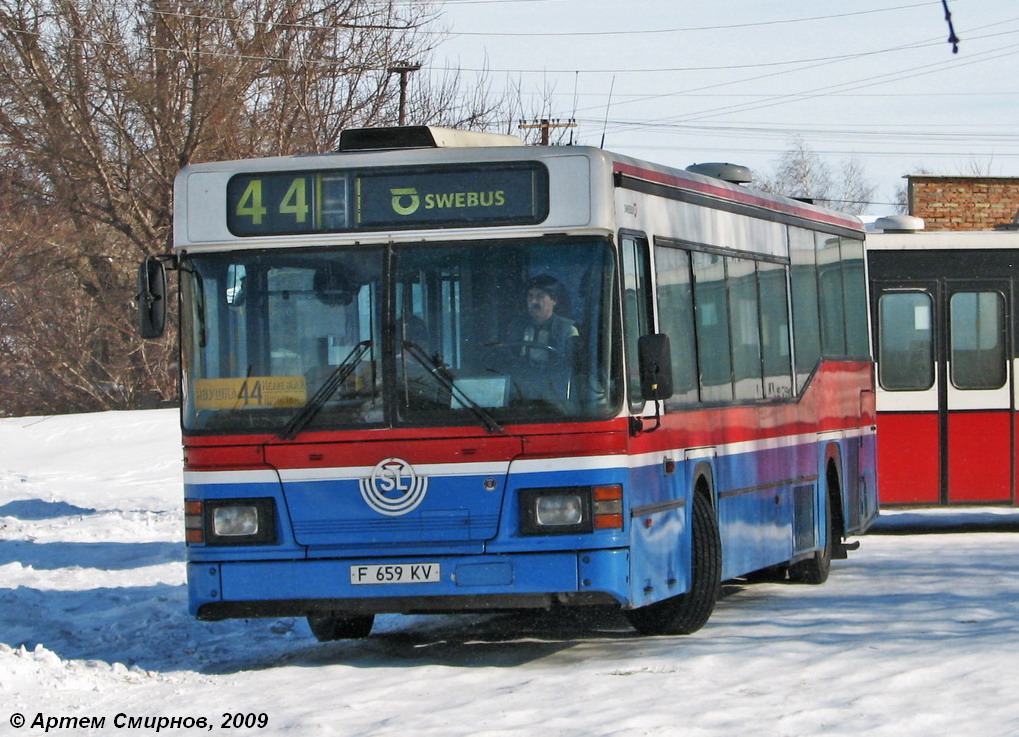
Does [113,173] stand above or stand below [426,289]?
above

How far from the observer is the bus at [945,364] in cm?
1856

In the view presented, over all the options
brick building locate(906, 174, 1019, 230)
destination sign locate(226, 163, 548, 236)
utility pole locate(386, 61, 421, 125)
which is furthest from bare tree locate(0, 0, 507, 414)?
destination sign locate(226, 163, 548, 236)

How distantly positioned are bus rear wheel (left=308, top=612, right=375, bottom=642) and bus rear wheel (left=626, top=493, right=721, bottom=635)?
1726mm

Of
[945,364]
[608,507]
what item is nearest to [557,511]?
[608,507]

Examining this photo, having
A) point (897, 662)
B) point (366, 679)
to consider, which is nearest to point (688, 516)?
point (897, 662)

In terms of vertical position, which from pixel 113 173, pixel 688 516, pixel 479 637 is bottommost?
pixel 479 637

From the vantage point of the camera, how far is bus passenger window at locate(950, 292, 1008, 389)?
61.4 feet

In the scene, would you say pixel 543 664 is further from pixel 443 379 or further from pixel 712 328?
pixel 712 328

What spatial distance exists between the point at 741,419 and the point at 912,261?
26.0 ft

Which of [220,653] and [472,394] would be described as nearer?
[472,394]

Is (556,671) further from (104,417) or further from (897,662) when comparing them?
(104,417)

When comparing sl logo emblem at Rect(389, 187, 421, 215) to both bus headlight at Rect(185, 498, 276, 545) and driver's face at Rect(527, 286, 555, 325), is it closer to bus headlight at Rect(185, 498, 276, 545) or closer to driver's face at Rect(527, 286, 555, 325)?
driver's face at Rect(527, 286, 555, 325)

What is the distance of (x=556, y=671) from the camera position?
909 cm

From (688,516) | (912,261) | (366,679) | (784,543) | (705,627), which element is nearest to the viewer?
(366,679)
